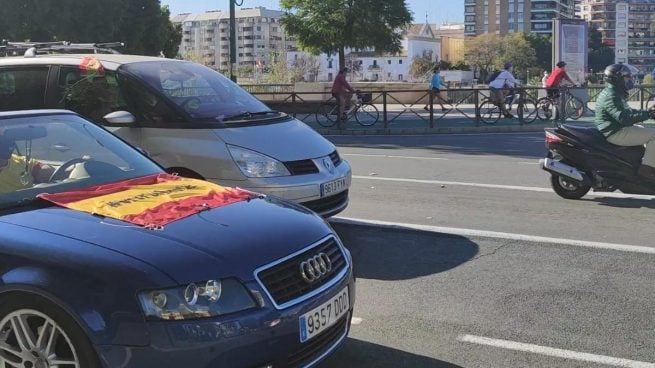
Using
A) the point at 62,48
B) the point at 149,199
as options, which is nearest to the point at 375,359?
the point at 149,199

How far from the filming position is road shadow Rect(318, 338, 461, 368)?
13.0ft

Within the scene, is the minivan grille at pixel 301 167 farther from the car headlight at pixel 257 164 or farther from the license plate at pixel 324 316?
the license plate at pixel 324 316

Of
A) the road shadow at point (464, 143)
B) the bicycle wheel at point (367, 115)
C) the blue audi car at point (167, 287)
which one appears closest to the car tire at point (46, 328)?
Answer: the blue audi car at point (167, 287)

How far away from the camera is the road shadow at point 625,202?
8430 millimetres

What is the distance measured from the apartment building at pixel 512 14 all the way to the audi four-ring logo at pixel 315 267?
18025 cm

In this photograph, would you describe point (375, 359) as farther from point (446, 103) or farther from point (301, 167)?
point (446, 103)

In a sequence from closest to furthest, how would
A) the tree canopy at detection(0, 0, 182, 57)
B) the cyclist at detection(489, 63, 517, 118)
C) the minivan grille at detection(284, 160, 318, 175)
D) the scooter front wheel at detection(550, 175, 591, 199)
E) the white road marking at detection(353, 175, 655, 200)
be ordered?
the minivan grille at detection(284, 160, 318, 175), the scooter front wheel at detection(550, 175, 591, 199), the white road marking at detection(353, 175, 655, 200), the cyclist at detection(489, 63, 517, 118), the tree canopy at detection(0, 0, 182, 57)

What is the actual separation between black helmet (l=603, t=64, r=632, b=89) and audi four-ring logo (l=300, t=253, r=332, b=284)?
6.13m

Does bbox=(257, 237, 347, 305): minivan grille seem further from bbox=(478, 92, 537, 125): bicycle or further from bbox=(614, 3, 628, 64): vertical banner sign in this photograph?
bbox=(614, 3, 628, 64): vertical banner sign

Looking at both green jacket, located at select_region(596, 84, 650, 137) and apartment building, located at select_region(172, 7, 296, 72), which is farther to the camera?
apartment building, located at select_region(172, 7, 296, 72)

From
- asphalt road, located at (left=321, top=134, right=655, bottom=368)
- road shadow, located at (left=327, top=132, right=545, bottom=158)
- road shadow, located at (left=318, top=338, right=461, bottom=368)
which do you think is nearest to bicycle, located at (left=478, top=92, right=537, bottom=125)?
road shadow, located at (left=327, top=132, right=545, bottom=158)

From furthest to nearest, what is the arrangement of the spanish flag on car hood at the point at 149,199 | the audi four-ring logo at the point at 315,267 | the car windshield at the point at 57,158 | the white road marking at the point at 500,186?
the white road marking at the point at 500,186 → the car windshield at the point at 57,158 → the spanish flag on car hood at the point at 149,199 → the audi four-ring logo at the point at 315,267

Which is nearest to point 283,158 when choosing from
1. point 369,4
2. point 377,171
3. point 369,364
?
point 369,364

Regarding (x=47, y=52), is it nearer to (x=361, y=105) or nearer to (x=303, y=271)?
(x=303, y=271)
